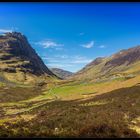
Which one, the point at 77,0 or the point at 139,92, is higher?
the point at 77,0

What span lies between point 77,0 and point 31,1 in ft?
5.11

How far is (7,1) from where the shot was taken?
400 inches

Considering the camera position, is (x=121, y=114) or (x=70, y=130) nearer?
(x=70, y=130)

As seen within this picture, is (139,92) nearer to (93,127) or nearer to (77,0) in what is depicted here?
(93,127)

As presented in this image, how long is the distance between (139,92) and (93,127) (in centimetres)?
2353

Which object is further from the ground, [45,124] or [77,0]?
[77,0]

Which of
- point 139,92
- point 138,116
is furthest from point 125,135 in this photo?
point 139,92

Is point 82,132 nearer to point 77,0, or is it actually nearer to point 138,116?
point 138,116

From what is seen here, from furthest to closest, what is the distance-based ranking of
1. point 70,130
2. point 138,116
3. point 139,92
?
point 139,92 < point 138,116 < point 70,130

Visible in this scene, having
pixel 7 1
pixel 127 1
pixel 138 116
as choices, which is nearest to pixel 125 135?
pixel 138 116

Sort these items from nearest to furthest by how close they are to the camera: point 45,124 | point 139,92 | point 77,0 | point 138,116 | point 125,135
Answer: point 77,0
point 125,135
point 45,124
point 138,116
point 139,92

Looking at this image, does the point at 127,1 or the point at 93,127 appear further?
the point at 93,127

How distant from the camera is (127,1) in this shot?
1005 cm

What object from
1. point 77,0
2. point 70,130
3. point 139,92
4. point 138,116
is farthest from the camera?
point 139,92
